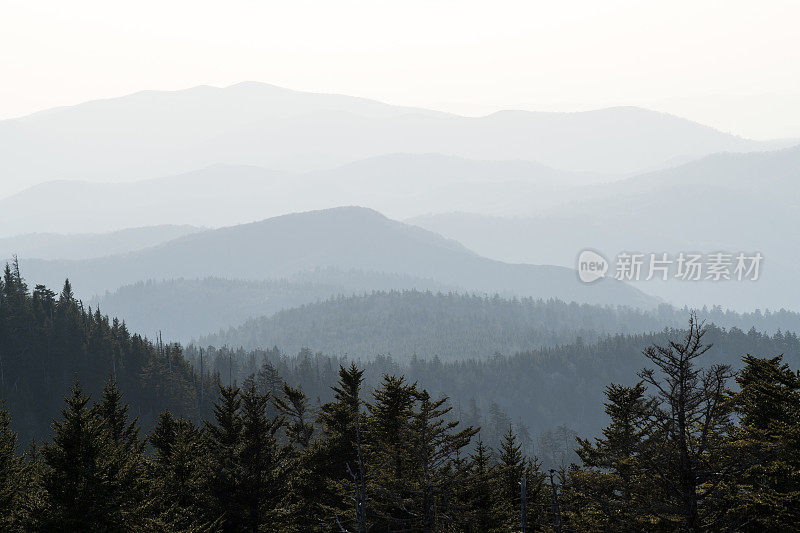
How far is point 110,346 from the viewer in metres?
166

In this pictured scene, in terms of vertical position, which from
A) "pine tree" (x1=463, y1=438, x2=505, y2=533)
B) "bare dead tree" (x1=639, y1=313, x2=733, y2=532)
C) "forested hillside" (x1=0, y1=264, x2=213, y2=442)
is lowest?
"forested hillside" (x1=0, y1=264, x2=213, y2=442)

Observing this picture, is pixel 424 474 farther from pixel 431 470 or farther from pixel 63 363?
pixel 63 363

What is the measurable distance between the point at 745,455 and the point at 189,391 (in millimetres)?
150168

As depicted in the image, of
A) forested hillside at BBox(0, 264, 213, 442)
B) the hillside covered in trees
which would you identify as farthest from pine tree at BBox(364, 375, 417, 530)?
forested hillside at BBox(0, 264, 213, 442)

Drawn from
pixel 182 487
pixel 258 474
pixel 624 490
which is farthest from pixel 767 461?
pixel 182 487

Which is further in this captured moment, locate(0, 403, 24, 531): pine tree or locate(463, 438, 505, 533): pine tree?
locate(463, 438, 505, 533): pine tree

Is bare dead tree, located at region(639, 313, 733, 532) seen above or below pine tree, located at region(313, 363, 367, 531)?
above

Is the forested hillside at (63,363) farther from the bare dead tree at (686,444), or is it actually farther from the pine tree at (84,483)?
the bare dead tree at (686,444)

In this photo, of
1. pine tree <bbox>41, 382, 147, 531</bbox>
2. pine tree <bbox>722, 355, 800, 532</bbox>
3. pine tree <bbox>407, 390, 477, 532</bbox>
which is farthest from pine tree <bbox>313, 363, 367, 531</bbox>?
pine tree <bbox>722, 355, 800, 532</bbox>

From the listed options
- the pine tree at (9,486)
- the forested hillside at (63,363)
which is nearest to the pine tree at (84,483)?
the pine tree at (9,486)

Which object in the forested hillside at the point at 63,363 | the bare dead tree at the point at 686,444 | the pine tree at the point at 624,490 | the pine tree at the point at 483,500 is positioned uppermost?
the bare dead tree at the point at 686,444

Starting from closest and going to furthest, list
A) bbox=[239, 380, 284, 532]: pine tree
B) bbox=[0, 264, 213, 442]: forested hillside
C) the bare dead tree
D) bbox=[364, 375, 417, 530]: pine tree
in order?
the bare dead tree < bbox=[364, 375, 417, 530]: pine tree < bbox=[239, 380, 284, 532]: pine tree < bbox=[0, 264, 213, 442]: forested hillside

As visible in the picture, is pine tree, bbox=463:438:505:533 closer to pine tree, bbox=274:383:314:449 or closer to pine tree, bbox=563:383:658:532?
pine tree, bbox=563:383:658:532

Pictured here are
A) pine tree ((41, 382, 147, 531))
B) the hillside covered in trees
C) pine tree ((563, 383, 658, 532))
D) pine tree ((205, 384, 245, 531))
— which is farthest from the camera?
pine tree ((205, 384, 245, 531))
